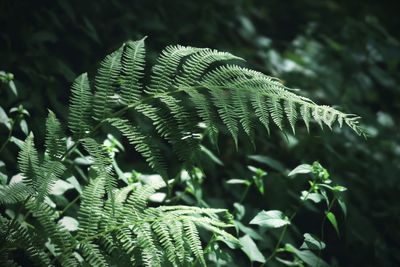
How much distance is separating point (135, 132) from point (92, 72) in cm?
140

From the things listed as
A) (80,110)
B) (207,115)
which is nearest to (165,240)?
(207,115)

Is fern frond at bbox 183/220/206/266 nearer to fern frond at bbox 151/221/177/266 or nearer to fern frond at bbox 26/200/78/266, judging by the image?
fern frond at bbox 151/221/177/266

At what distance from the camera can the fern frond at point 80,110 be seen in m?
1.32

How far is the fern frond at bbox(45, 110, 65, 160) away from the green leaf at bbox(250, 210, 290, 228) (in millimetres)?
695

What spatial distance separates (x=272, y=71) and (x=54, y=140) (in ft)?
6.70

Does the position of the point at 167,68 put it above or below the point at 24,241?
above

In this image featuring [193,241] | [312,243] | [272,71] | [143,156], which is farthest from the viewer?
[272,71]

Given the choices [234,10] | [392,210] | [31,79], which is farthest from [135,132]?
[234,10]

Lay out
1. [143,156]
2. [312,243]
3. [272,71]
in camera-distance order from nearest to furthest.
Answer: [143,156], [312,243], [272,71]

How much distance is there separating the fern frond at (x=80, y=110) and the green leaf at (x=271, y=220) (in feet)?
2.18

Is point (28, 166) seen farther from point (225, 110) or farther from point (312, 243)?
point (312, 243)

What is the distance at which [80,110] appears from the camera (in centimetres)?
133

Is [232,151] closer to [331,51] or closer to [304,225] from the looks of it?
[304,225]

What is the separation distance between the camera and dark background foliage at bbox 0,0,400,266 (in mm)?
2172
